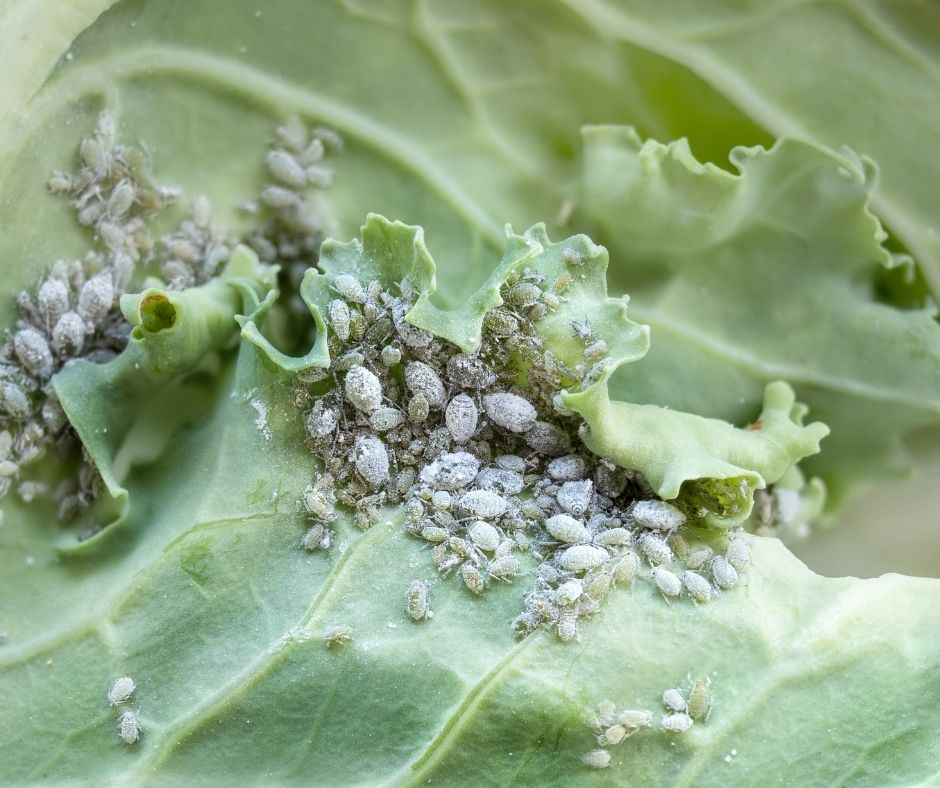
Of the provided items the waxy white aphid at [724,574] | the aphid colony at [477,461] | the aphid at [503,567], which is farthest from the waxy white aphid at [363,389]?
the waxy white aphid at [724,574]

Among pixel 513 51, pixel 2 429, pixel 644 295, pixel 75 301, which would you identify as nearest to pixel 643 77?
pixel 513 51

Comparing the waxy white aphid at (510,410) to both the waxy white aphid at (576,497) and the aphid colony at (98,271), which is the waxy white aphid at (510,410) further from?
the aphid colony at (98,271)

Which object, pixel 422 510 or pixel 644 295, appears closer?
pixel 422 510

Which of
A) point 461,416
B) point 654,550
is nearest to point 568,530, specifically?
point 654,550

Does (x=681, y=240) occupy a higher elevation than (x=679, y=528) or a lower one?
higher

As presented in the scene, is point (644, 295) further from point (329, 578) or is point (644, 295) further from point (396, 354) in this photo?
point (329, 578)

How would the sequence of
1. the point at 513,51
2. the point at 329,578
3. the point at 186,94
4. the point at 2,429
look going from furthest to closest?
the point at 513,51, the point at 186,94, the point at 2,429, the point at 329,578

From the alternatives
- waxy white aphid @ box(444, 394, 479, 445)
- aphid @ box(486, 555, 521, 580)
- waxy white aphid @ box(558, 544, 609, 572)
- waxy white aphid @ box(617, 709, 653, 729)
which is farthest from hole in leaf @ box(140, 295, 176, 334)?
waxy white aphid @ box(617, 709, 653, 729)

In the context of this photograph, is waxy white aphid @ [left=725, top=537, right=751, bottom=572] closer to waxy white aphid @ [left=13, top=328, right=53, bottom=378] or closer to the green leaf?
the green leaf
